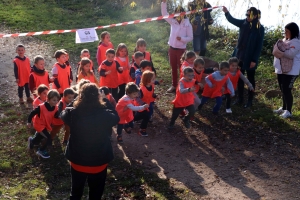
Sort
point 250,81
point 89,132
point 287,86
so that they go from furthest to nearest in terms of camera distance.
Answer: point 250,81, point 287,86, point 89,132

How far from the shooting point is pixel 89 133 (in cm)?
502

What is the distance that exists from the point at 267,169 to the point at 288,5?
10.0 feet

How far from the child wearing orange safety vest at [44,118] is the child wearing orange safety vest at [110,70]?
1.89 m

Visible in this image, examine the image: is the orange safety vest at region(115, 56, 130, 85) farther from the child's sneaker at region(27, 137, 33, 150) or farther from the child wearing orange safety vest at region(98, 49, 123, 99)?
the child's sneaker at region(27, 137, 33, 150)

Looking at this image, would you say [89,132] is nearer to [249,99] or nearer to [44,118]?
[44,118]

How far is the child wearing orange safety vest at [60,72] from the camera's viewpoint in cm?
883

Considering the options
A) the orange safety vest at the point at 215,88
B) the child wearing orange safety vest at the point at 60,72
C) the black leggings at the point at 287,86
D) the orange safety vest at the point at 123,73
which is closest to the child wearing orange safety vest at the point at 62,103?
the child wearing orange safety vest at the point at 60,72

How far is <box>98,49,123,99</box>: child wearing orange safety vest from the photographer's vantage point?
8.95 metres

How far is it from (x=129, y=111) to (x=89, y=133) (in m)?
2.81

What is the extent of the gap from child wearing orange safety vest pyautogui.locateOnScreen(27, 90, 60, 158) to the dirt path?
1.31 meters

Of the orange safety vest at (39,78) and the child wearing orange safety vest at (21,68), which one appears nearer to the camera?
the orange safety vest at (39,78)

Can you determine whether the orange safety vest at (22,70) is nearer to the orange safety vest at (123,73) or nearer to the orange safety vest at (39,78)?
the orange safety vest at (39,78)

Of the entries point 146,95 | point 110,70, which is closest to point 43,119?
point 146,95

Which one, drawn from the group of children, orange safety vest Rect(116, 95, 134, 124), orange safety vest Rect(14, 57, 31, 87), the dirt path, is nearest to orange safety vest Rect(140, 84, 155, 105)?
the group of children
